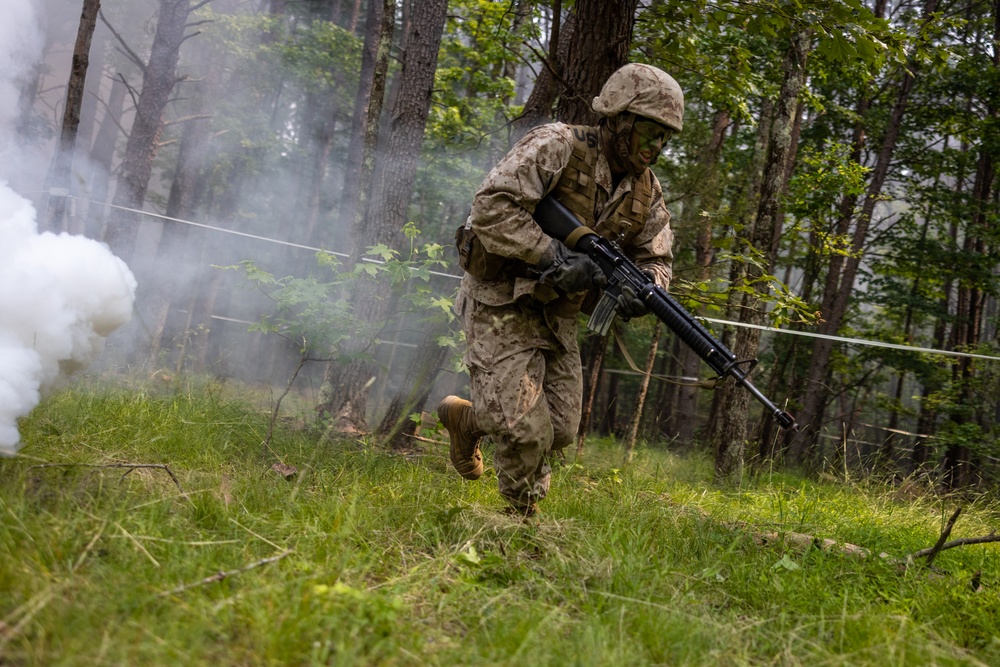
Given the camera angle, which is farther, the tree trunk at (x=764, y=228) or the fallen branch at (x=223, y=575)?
the tree trunk at (x=764, y=228)

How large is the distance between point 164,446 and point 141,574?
1951 mm

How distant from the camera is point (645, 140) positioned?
3717 millimetres

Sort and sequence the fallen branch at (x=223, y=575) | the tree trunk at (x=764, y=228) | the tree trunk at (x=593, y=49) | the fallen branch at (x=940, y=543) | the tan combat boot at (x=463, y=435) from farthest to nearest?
the tree trunk at (x=764, y=228)
the tree trunk at (x=593, y=49)
the tan combat boot at (x=463, y=435)
the fallen branch at (x=940, y=543)
the fallen branch at (x=223, y=575)

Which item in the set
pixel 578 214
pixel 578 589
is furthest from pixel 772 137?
pixel 578 589

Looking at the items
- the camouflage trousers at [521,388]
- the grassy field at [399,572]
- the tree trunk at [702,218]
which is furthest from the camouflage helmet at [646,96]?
the tree trunk at [702,218]

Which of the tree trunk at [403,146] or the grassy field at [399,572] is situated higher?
the tree trunk at [403,146]

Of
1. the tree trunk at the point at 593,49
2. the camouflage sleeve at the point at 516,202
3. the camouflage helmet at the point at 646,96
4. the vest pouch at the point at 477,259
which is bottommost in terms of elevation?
→ the vest pouch at the point at 477,259

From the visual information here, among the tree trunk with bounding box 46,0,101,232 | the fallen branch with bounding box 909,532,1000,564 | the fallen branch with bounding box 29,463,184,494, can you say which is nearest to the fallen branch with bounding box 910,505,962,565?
the fallen branch with bounding box 909,532,1000,564

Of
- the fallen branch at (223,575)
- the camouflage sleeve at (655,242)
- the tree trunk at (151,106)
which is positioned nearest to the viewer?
the fallen branch at (223,575)

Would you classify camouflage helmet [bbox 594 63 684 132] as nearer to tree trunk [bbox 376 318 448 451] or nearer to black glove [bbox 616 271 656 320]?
black glove [bbox 616 271 656 320]

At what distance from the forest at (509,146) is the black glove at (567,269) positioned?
2.01ft

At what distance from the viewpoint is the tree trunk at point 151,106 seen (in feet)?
30.8

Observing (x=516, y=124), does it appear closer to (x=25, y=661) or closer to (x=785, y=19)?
(x=785, y=19)

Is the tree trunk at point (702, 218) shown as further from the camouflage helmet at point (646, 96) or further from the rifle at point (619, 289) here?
the camouflage helmet at point (646, 96)
